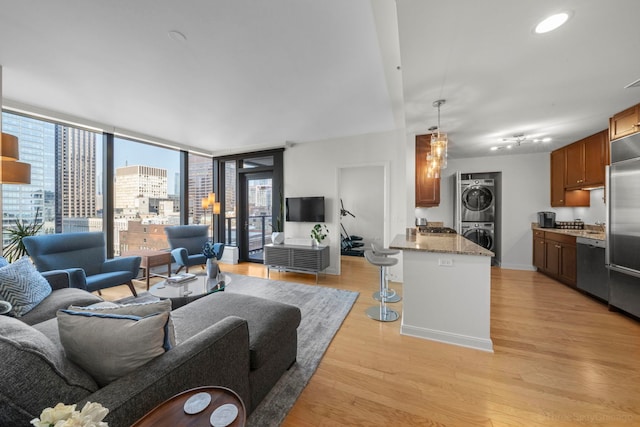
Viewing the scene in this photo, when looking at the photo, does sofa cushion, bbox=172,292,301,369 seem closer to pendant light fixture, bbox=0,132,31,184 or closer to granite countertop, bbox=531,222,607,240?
pendant light fixture, bbox=0,132,31,184

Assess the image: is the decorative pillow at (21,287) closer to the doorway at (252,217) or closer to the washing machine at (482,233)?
the doorway at (252,217)

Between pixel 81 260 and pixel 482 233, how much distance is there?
22.2ft

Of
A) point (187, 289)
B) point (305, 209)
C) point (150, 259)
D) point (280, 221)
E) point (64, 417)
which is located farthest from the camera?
point (280, 221)

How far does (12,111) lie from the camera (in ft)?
10.0

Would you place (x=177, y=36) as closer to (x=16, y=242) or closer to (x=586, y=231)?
(x=16, y=242)

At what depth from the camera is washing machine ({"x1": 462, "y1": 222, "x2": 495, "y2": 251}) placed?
4887 millimetres

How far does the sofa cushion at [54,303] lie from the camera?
178 cm

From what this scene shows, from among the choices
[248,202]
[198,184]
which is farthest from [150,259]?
[248,202]

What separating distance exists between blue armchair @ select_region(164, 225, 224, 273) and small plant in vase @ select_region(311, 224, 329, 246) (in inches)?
70.5

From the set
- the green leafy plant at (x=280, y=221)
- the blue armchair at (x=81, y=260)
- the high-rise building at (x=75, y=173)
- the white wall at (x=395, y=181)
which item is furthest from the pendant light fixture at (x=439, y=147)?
the high-rise building at (x=75, y=173)

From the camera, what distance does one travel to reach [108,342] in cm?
94

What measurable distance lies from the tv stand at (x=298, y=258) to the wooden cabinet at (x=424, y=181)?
1873mm

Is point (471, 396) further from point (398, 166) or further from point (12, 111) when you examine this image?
point (12, 111)

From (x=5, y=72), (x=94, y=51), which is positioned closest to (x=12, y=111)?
(x=5, y=72)
